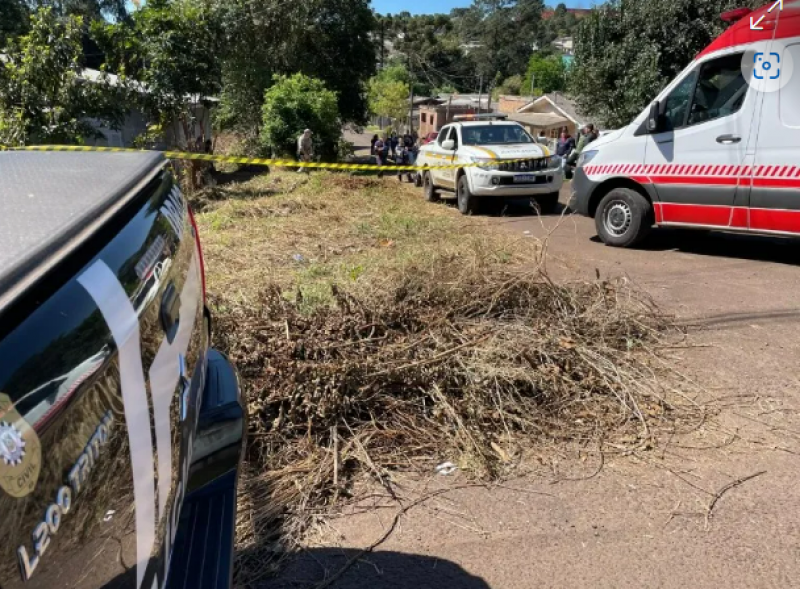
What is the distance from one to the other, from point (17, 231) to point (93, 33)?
16813mm

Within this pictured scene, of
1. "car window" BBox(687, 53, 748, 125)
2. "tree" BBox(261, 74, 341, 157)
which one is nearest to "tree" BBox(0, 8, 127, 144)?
"tree" BBox(261, 74, 341, 157)

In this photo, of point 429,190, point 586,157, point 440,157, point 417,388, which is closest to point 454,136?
point 440,157

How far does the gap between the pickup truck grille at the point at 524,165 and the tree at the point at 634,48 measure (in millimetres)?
7489

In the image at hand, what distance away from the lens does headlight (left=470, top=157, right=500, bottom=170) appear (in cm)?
1137

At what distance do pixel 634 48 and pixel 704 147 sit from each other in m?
11.7

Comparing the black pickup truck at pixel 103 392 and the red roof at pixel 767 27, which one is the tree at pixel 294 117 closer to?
the red roof at pixel 767 27

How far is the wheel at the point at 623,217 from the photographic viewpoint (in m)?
8.22

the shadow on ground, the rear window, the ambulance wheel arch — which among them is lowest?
the shadow on ground

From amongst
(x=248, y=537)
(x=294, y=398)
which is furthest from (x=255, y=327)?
(x=248, y=537)

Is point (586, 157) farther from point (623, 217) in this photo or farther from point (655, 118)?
point (655, 118)

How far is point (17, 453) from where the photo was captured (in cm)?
98

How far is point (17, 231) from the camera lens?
132 cm

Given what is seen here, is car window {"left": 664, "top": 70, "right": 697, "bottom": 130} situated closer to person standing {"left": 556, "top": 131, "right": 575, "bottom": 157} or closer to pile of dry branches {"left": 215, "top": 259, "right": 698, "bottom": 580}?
pile of dry branches {"left": 215, "top": 259, "right": 698, "bottom": 580}

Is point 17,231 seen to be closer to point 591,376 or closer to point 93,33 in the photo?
point 591,376
